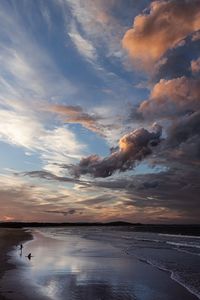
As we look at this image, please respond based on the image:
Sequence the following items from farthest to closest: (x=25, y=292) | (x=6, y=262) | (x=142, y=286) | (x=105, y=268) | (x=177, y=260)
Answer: (x=177, y=260), (x=6, y=262), (x=105, y=268), (x=142, y=286), (x=25, y=292)

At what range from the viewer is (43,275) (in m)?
26.2

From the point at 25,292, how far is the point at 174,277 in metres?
11.4

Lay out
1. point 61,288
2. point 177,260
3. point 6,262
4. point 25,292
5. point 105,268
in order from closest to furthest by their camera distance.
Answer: point 25,292
point 61,288
point 105,268
point 6,262
point 177,260

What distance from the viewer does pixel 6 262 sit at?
110ft

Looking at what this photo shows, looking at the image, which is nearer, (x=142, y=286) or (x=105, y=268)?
(x=142, y=286)

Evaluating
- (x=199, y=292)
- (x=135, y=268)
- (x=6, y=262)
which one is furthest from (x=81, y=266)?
(x=199, y=292)

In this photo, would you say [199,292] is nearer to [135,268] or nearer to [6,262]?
[135,268]

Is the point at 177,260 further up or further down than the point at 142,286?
further up

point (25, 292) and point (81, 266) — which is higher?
point (81, 266)


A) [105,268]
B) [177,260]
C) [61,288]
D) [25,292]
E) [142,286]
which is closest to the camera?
[25,292]

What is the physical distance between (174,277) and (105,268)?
5527mm

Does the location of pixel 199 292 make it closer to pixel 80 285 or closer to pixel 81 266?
pixel 80 285

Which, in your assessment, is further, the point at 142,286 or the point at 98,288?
the point at 142,286

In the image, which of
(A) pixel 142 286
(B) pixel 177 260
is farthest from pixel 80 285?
(B) pixel 177 260
